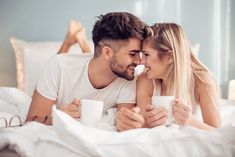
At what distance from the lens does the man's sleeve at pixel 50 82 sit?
1751 mm

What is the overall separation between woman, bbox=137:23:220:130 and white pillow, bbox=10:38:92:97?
4.09 ft

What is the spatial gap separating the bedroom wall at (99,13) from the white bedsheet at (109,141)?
7.22 feet

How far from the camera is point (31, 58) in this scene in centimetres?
285

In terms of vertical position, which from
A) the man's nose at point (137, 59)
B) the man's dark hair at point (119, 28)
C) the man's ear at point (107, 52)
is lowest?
the man's nose at point (137, 59)

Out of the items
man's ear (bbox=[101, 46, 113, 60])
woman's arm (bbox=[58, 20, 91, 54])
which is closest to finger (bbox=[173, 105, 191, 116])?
man's ear (bbox=[101, 46, 113, 60])

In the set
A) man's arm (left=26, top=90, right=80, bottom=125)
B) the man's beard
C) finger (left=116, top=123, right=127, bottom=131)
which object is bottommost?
man's arm (left=26, top=90, right=80, bottom=125)

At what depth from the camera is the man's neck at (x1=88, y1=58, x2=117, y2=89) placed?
1.81 meters

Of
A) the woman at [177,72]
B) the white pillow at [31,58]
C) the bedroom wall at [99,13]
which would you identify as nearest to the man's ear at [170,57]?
the woman at [177,72]

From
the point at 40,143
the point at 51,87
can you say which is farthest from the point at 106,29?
the point at 40,143

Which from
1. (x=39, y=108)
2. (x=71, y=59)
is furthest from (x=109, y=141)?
(x=71, y=59)

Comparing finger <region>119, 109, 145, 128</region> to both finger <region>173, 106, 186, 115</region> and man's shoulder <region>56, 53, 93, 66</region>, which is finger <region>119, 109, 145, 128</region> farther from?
man's shoulder <region>56, 53, 93, 66</region>

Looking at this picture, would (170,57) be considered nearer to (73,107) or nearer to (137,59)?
(137,59)

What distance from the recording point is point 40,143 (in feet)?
3.28

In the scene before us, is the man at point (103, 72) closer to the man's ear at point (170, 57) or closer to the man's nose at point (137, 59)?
the man's nose at point (137, 59)
